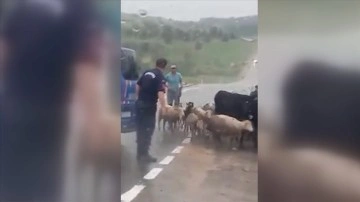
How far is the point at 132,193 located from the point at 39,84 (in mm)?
621

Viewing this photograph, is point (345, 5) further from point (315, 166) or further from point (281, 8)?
point (315, 166)

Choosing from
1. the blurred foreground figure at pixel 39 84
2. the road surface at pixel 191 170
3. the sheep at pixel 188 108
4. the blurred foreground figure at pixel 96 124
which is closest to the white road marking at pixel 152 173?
the road surface at pixel 191 170

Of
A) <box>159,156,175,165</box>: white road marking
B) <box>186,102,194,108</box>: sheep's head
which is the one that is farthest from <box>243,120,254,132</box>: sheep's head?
<box>159,156,175,165</box>: white road marking

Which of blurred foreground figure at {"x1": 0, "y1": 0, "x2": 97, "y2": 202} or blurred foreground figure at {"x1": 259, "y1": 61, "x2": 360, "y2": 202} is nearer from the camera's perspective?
blurred foreground figure at {"x1": 259, "y1": 61, "x2": 360, "y2": 202}

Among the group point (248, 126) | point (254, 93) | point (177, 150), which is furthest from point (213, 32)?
point (177, 150)

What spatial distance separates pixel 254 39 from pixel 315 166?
1.93 feet

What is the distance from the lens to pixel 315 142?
212 centimetres

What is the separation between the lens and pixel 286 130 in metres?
2.14

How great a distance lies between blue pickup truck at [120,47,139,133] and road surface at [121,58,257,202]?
0.18ft

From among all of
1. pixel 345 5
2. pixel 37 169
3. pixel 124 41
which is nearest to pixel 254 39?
pixel 345 5

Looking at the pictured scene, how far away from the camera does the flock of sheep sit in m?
2.17

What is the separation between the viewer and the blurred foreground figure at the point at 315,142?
2.11 m

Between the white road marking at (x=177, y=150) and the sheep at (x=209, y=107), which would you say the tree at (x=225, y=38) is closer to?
the sheep at (x=209, y=107)

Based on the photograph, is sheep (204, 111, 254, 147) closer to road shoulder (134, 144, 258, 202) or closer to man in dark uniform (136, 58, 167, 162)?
road shoulder (134, 144, 258, 202)
